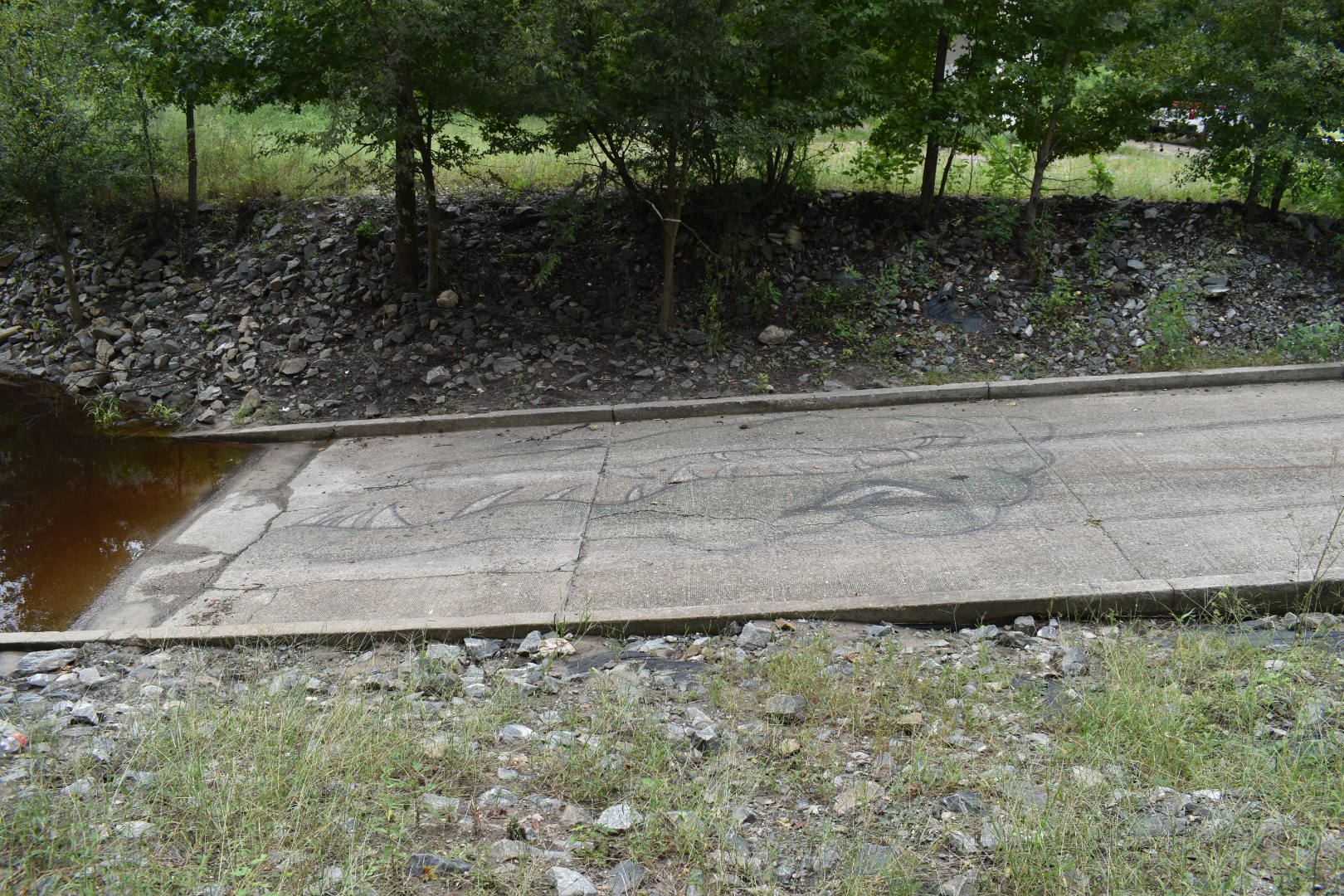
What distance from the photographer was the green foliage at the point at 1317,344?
9.37 metres

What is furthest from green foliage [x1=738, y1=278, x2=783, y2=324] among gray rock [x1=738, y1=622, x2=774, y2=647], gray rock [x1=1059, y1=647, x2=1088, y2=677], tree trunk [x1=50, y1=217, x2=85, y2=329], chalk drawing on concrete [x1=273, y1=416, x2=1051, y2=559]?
tree trunk [x1=50, y1=217, x2=85, y2=329]

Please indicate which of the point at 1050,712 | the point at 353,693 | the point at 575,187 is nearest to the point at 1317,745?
the point at 1050,712

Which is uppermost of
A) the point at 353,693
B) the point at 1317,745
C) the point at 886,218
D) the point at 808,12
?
the point at 808,12

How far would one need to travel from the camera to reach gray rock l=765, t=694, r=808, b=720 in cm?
453

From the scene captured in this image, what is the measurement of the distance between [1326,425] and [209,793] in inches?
341

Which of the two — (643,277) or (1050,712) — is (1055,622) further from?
(643,277)

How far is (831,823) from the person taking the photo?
375 centimetres

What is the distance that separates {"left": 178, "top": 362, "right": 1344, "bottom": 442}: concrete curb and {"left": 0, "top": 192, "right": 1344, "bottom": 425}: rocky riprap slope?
323 millimetres

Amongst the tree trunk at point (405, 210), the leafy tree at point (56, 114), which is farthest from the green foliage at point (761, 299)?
the leafy tree at point (56, 114)

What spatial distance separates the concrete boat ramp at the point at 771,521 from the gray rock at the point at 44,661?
18cm

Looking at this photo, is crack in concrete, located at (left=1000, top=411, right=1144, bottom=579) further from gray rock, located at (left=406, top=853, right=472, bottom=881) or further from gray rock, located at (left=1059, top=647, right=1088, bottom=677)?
gray rock, located at (left=406, top=853, right=472, bottom=881)

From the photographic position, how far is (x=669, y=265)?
10.3m

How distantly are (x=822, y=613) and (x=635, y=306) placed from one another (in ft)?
20.2

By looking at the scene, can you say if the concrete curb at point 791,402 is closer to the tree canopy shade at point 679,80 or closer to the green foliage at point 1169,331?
the green foliage at point 1169,331
